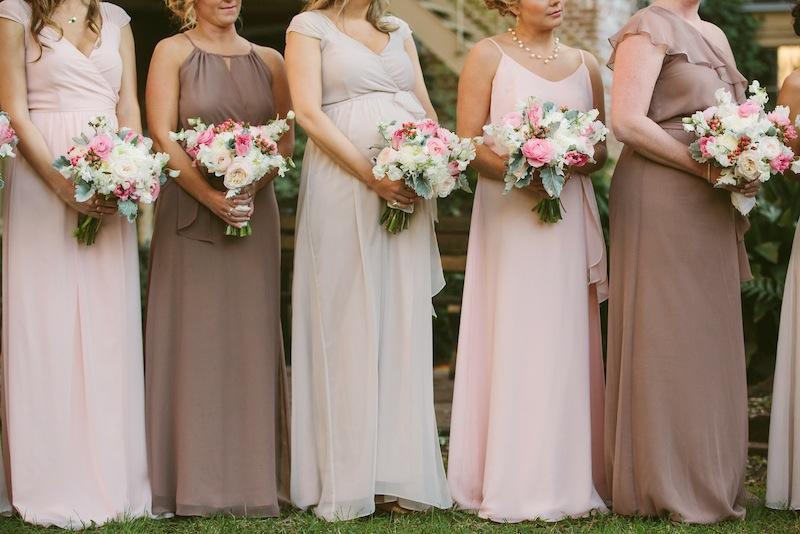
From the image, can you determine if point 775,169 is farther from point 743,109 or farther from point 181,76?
point 181,76

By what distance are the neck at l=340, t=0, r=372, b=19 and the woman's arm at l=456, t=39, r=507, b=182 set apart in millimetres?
572

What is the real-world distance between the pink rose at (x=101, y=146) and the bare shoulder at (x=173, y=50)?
25.8 inches

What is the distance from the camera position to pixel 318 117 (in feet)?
19.9

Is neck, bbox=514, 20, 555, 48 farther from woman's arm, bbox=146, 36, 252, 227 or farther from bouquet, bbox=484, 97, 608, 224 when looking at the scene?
woman's arm, bbox=146, 36, 252, 227

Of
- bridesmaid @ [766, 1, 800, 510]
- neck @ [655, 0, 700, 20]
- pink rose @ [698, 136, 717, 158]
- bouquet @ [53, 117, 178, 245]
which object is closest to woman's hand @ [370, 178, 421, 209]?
bouquet @ [53, 117, 178, 245]

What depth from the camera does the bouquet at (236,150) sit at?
5.81 m

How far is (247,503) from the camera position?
20.2 feet

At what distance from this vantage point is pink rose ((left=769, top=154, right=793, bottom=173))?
18.5 ft

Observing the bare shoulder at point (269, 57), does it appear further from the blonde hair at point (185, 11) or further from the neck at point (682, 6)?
the neck at point (682, 6)

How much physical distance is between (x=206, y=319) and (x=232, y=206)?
584 mm

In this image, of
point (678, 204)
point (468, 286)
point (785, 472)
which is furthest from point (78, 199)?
point (785, 472)

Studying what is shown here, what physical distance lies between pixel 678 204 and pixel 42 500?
332 centimetres

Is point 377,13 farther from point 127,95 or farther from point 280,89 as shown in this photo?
point 127,95

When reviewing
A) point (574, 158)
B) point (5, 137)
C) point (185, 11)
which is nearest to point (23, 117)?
Answer: point (5, 137)
